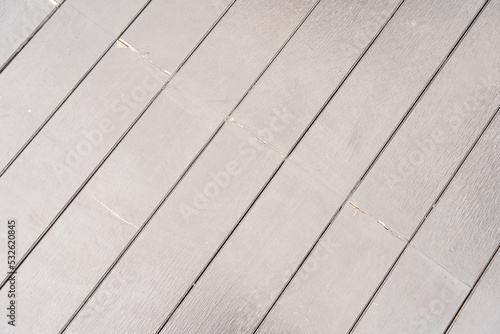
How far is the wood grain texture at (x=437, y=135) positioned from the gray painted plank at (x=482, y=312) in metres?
0.31

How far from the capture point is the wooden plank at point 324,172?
1.25m

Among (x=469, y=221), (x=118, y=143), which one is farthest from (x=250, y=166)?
(x=469, y=221)

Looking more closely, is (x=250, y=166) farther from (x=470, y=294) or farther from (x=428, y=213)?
(x=470, y=294)

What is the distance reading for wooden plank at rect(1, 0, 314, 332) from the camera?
1254 millimetres

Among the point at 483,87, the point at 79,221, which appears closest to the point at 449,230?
the point at 483,87

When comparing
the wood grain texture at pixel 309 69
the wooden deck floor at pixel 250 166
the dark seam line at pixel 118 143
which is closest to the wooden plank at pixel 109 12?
the wooden deck floor at pixel 250 166

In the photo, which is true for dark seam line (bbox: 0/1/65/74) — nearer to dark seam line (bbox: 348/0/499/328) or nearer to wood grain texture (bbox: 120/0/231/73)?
wood grain texture (bbox: 120/0/231/73)

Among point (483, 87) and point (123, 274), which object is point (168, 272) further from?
point (483, 87)

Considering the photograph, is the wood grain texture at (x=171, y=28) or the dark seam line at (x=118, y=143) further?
the wood grain texture at (x=171, y=28)

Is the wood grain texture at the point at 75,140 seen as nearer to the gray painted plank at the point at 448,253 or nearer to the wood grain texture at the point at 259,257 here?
the wood grain texture at the point at 259,257

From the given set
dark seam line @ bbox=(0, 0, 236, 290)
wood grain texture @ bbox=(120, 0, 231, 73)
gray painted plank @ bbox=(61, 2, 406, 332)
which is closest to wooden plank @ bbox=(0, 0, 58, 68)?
wood grain texture @ bbox=(120, 0, 231, 73)

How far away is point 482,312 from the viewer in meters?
1.27

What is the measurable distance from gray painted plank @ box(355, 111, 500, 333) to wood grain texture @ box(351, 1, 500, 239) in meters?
0.05

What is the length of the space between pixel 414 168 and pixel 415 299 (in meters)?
0.46
